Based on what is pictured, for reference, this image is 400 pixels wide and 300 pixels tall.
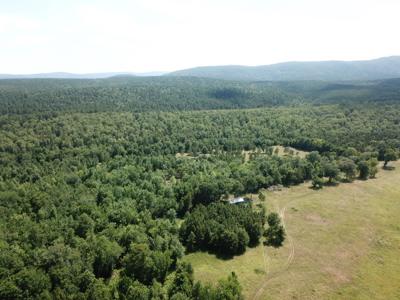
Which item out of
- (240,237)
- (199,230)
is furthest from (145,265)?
(240,237)

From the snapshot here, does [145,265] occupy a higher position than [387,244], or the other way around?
[145,265]

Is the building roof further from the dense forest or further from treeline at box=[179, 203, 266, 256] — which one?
treeline at box=[179, 203, 266, 256]

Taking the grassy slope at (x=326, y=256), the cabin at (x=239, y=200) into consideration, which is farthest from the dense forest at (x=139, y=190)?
the grassy slope at (x=326, y=256)

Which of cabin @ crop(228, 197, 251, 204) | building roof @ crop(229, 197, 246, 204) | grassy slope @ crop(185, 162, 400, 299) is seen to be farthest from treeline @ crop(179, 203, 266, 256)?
building roof @ crop(229, 197, 246, 204)

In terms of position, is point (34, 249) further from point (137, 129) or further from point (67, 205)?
point (137, 129)

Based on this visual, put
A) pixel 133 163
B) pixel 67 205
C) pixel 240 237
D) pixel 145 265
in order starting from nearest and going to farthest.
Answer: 1. pixel 145 265
2. pixel 240 237
3. pixel 67 205
4. pixel 133 163

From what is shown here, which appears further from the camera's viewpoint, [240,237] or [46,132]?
[46,132]

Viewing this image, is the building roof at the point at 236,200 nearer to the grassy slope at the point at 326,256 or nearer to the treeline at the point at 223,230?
the grassy slope at the point at 326,256
